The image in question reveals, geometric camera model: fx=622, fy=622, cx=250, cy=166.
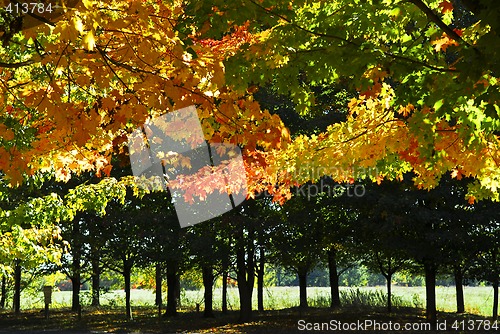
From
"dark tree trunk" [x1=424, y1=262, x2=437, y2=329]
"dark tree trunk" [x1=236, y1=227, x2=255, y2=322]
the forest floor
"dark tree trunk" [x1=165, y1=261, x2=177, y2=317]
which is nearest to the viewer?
"dark tree trunk" [x1=424, y1=262, x2=437, y2=329]

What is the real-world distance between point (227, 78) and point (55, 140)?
2.62 meters

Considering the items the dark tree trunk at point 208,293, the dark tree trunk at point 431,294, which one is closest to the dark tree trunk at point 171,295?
the dark tree trunk at point 208,293

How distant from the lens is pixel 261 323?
72.2ft

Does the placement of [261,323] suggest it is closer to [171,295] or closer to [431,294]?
[431,294]

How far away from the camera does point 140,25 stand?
6094 mm

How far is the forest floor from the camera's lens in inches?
780

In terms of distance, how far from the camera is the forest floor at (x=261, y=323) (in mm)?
19812

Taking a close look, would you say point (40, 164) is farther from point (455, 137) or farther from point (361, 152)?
point (455, 137)

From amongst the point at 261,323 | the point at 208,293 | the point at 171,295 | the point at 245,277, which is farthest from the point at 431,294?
the point at 171,295

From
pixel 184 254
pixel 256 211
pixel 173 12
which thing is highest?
pixel 173 12

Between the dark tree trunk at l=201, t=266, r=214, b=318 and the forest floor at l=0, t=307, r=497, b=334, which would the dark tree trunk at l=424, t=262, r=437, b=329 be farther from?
the dark tree trunk at l=201, t=266, r=214, b=318

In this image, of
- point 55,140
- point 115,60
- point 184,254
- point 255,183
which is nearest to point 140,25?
point 115,60

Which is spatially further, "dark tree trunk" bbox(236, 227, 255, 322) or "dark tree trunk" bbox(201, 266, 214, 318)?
"dark tree trunk" bbox(201, 266, 214, 318)

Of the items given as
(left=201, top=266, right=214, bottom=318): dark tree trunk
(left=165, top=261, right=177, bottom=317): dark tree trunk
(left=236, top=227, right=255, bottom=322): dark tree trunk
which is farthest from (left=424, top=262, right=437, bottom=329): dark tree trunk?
(left=165, top=261, right=177, bottom=317): dark tree trunk
